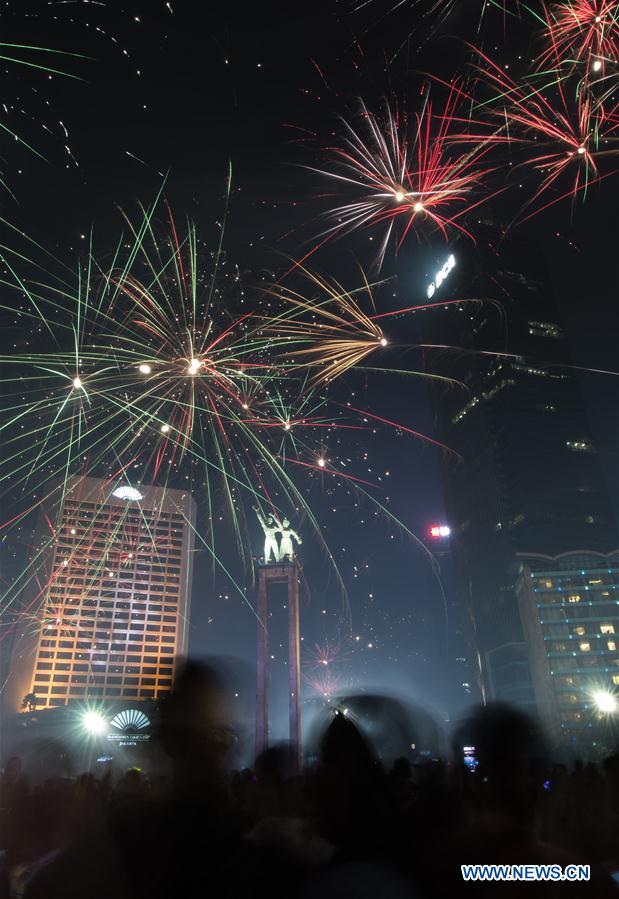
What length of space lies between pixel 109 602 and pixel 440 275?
294 feet

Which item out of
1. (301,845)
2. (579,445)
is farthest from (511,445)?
(301,845)

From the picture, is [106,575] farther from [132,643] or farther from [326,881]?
[326,881]

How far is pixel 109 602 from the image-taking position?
93.9m

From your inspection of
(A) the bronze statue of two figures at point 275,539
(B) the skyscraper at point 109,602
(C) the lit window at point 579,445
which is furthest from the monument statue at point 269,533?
(C) the lit window at point 579,445

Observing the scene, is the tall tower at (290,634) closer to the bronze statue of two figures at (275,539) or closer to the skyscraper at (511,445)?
the bronze statue of two figures at (275,539)

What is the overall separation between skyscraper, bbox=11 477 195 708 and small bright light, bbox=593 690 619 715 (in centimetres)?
5789

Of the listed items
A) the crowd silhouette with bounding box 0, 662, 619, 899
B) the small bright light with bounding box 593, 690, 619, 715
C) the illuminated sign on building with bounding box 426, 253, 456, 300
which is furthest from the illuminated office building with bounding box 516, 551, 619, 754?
the crowd silhouette with bounding box 0, 662, 619, 899

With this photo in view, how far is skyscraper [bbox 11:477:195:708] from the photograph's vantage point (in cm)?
8056

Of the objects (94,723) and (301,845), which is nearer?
(301,845)

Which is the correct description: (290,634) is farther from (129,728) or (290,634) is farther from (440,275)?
(440,275)

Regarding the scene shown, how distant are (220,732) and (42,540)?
8613 centimetres

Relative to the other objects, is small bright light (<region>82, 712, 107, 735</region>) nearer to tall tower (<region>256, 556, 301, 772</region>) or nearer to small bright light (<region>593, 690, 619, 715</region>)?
tall tower (<region>256, 556, 301, 772</region>)

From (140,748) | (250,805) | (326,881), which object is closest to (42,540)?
(140,748)

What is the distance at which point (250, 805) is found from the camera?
8500 millimetres
